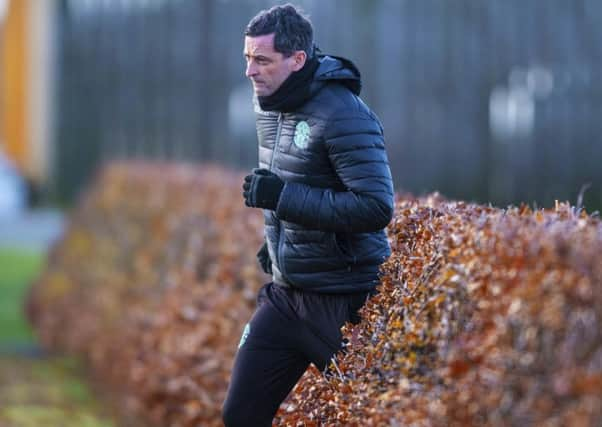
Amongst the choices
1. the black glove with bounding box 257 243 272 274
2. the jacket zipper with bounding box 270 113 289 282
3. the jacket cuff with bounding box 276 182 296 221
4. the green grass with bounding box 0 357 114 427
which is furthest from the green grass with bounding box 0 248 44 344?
the jacket cuff with bounding box 276 182 296 221

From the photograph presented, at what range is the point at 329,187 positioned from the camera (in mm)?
4246

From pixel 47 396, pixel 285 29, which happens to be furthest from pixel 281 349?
pixel 47 396

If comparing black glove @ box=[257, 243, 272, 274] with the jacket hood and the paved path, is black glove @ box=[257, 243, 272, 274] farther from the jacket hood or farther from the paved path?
the paved path

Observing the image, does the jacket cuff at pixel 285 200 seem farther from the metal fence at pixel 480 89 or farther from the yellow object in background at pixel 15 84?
the yellow object in background at pixel 15 84

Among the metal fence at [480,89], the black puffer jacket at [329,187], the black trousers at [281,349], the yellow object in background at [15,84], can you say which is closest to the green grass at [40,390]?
the black trousers at [281,349]

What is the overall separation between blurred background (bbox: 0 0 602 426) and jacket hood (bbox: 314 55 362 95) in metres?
4.16

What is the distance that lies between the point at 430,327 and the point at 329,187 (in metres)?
0.87

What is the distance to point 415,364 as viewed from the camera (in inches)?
136

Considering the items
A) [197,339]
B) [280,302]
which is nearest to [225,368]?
[197,339]

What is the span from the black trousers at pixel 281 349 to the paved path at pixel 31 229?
39.9ft

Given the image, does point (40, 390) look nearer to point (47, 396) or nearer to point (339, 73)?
point (47, 396)

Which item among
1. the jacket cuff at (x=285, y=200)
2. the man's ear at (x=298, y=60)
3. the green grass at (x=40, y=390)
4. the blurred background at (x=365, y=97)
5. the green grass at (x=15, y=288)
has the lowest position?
the green grass at (x=15, y=288)

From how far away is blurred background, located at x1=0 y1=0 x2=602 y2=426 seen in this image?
43.9 feet

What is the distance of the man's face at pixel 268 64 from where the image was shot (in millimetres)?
4215
